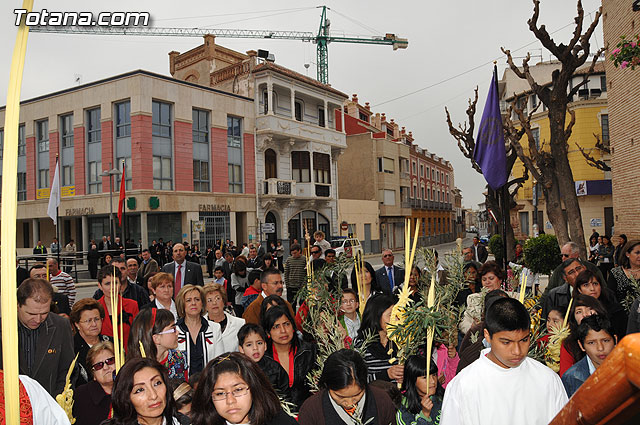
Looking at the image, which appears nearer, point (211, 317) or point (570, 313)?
point (570, 313)

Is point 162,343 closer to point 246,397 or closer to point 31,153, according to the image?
point 246,397

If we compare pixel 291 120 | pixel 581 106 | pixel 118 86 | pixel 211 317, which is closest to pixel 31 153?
pixel 118 86

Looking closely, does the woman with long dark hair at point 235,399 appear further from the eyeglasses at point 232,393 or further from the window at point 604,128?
the window at point 604,128

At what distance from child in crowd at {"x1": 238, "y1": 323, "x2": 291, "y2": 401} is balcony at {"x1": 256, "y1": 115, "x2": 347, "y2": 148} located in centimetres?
2524

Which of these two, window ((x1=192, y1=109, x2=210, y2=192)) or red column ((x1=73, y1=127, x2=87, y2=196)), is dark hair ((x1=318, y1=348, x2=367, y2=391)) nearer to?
window ((x1=192, y1=109, x2=210, y2=192))

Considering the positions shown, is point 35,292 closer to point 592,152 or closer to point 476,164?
point 476,164

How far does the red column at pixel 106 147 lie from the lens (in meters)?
24.3

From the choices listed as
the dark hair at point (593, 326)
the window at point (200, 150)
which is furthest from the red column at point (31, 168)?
the dark hair at point (593, 326)

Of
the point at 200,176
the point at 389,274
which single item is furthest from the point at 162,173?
the point at 389,274

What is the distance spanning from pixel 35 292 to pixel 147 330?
92 centimetres

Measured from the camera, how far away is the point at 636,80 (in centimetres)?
1255

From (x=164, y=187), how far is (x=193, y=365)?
21.1m

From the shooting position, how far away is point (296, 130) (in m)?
30.5

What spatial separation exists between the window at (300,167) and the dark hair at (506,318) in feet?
94.0
